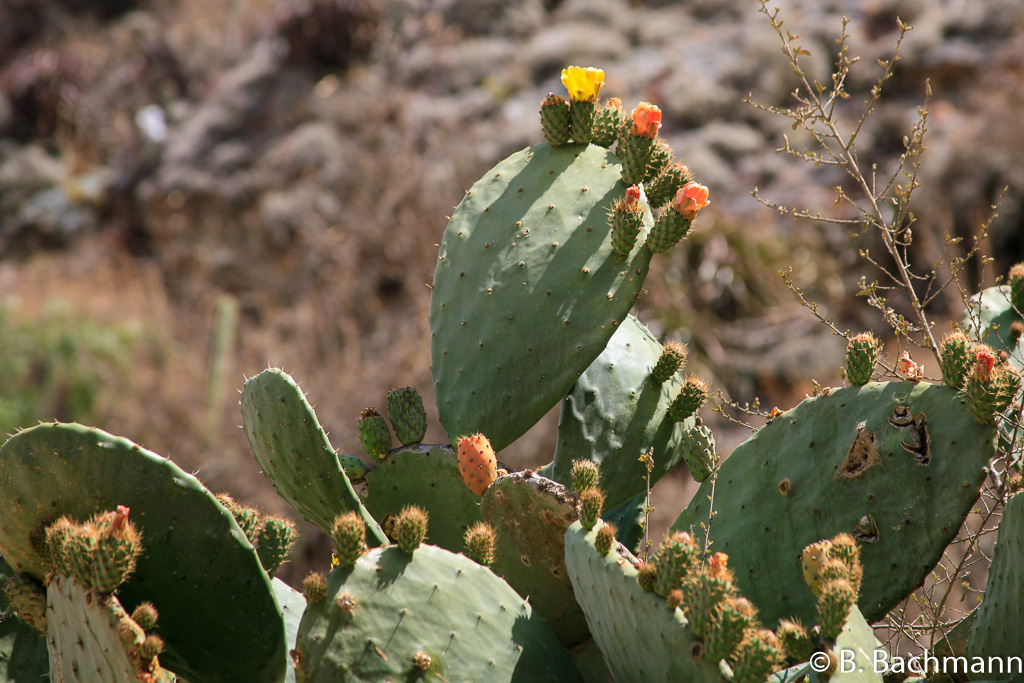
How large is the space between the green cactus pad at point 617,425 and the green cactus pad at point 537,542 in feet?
0.85

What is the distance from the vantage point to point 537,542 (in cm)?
143

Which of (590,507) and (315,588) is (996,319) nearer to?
(590,507)

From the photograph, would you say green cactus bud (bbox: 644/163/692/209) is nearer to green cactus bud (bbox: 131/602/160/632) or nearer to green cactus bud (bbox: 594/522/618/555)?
green cactus bud (bbox: 594/522/618/555)

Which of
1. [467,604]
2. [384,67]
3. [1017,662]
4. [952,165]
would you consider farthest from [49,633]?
[384,67]

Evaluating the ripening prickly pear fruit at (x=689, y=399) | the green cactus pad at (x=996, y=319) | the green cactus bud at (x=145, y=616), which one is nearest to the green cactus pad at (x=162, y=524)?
the green cactus bud at (x=145, y=616)

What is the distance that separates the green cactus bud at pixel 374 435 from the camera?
1728 mm

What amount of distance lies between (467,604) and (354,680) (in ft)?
0.61

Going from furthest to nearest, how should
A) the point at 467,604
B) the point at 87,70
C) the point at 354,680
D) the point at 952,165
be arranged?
the point at 87,70 → the point at 952,165 → the point at 467,604 → the point at 354,680

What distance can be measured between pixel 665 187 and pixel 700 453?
49cm

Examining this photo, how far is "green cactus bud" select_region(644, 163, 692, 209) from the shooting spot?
5.24 ft

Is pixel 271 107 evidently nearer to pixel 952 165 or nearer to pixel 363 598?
pixel 952 165

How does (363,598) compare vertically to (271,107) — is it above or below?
below

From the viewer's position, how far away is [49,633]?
3.86 feet

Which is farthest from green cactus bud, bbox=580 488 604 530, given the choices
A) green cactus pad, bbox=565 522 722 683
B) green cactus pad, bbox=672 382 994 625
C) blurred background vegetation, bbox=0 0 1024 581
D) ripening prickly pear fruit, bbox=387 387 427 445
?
blurred background vegetation, bbox=0 0 1024 581
